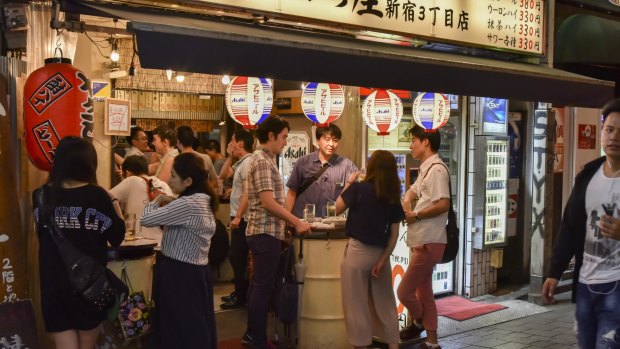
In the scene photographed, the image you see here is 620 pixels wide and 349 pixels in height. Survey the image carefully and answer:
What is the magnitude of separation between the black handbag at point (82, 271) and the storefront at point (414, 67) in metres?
1.35

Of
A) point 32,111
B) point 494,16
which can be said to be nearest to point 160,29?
point 32,111

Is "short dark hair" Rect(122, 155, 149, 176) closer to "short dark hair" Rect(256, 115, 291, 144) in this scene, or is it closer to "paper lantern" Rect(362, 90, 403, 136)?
"short dark hair" Rect(256, 115, 291, 144)

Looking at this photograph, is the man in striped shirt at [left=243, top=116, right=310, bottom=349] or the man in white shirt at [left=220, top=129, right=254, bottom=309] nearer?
the man in striped shirt at [left=243, top=116, right=310, bottom=349]

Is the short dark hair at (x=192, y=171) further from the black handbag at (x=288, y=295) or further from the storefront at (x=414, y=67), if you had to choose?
the black handbag at (x=288, y=295)

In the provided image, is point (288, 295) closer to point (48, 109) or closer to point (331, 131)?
point (331, 131)

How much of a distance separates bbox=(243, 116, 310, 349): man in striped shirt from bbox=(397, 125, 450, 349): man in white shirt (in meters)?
1.36

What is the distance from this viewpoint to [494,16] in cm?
949

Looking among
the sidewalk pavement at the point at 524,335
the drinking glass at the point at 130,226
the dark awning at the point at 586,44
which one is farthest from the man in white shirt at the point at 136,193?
the dark awning at the point at 586,44

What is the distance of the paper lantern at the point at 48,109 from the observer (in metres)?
5.68

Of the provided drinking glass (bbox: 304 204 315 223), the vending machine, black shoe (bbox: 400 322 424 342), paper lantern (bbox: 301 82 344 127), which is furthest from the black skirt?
the vending machine

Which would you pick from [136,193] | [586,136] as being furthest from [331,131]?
[586,136]

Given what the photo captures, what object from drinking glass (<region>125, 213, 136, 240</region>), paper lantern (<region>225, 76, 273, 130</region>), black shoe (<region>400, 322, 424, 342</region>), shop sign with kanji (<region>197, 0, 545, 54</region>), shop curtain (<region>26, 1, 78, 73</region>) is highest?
shop sign with kanji (<region>197, 0, 545, 54</region>)

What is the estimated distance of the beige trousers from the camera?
271 inches

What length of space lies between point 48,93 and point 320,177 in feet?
12.6
